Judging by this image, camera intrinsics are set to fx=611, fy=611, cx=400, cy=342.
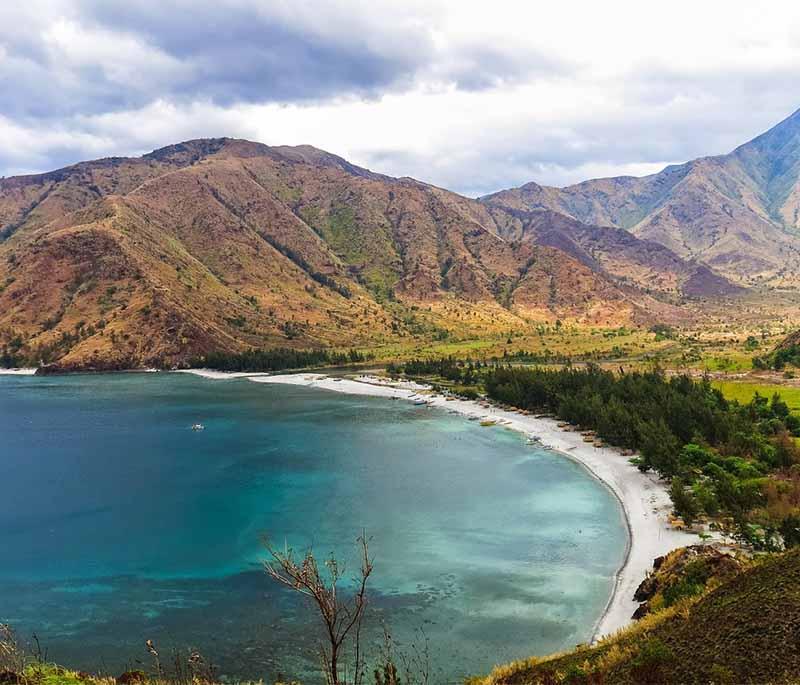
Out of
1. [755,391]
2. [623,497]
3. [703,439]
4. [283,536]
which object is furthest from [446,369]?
A: [283,536]

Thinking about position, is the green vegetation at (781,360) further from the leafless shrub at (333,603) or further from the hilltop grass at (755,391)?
the leafless shrub at (333,603)

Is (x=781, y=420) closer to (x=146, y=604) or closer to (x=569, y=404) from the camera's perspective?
(x=569, y=404)

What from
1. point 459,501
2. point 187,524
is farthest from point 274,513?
point 459,501

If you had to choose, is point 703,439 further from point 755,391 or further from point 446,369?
point 446,369

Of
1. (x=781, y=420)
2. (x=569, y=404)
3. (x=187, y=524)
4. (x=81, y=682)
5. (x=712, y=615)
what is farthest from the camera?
(x=569, y=404)

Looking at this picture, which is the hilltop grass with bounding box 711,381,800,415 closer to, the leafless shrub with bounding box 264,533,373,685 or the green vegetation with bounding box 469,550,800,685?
→ the leafless shrub with bounding box 264,533,373,685

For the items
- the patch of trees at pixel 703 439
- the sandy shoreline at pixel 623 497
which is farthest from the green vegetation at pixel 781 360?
the sandy shoreline at pixel 623 497

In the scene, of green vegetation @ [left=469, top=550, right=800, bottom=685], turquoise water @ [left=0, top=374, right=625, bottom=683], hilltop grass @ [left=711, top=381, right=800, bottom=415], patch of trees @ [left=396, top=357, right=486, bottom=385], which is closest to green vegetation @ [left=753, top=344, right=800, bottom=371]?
hilltop grass @ [left=711, top=381, right=800, bottom=415]

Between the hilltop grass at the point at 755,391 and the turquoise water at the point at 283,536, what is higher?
the hilltop grass at the point at 755,391
